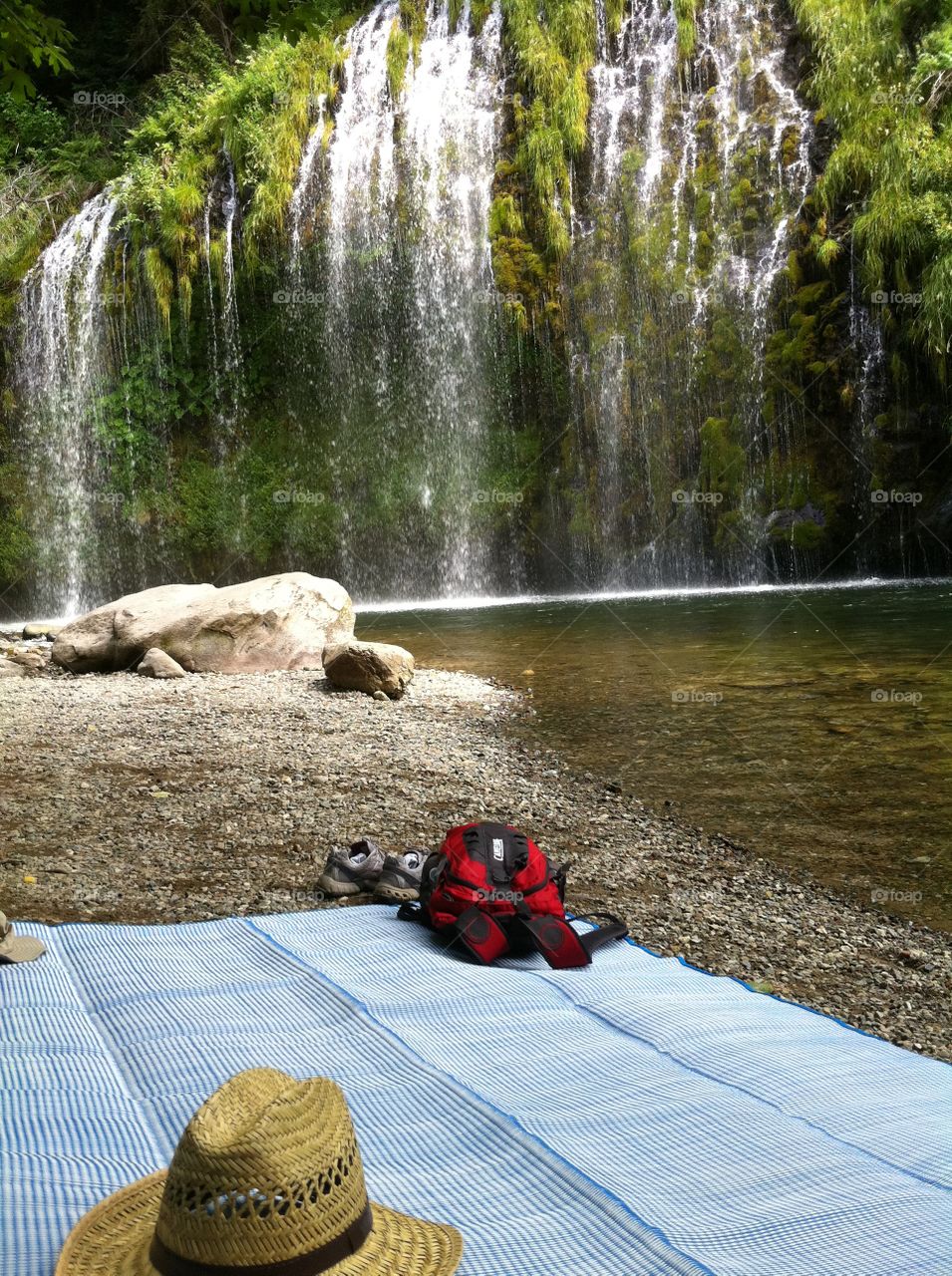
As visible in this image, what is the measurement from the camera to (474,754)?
6.43 meters

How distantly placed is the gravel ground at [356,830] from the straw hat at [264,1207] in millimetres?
2147

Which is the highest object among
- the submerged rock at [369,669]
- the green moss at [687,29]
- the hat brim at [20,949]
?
the green moss at [687,29]

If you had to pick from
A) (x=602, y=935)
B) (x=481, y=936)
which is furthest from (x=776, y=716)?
(x=481, y=936)

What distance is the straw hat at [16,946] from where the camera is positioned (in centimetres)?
310

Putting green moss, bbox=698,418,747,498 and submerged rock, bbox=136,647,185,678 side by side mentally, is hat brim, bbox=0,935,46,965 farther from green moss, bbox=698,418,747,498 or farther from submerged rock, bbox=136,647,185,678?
green moss, bbox=698,418,747,498

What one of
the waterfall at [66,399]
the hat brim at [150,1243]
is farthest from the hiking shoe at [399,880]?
the waterfall at [66,399]

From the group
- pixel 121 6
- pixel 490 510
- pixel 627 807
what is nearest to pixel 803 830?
pixel 627 807

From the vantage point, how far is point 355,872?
3998 millimetres

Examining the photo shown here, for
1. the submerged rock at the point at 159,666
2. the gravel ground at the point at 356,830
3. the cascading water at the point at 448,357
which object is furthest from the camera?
the cascading water at the point at 448,357

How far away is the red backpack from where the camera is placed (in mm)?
3166

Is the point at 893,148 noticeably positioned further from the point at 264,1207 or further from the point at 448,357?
the point at 264,1207

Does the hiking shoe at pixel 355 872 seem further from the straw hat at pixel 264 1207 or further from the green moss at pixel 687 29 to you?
the green moss at pixel 687 29

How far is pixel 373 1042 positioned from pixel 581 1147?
67 centimetres

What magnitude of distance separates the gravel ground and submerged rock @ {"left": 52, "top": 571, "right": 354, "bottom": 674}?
5.45ft
